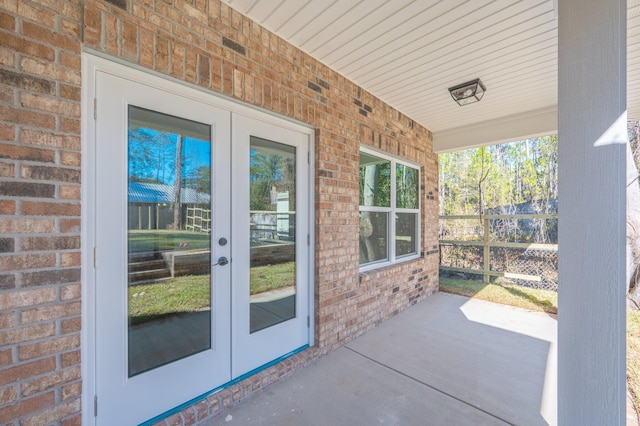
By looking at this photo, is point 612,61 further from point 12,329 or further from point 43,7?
point 12,329

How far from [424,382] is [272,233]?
1.89 m

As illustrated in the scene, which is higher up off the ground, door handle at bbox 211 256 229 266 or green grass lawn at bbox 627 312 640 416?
door handle at bbox 211 256 229 266

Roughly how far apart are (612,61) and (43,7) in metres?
2.63

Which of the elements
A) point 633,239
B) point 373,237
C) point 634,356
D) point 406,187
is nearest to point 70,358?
point 373,237

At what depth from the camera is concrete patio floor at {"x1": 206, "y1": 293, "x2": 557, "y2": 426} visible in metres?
2.03

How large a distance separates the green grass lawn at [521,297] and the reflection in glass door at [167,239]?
4.15 meters

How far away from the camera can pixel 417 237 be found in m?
4.81

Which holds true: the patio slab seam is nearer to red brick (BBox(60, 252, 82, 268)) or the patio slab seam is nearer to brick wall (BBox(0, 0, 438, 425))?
brick wall (BBox(0, 0, 438, 425))

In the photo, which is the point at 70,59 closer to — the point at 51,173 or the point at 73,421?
A: the point at 51,173

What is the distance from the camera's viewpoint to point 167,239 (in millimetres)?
1895

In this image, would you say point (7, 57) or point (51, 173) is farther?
point (51, 173)

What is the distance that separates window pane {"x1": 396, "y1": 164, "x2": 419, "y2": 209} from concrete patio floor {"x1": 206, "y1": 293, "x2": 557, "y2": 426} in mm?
1850

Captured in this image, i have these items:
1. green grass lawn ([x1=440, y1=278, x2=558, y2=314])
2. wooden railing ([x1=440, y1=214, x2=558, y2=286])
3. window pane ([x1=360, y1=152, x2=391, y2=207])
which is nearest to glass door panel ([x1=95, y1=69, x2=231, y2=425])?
window pane ([x1=360, y1=152, x2=391, y2=207])

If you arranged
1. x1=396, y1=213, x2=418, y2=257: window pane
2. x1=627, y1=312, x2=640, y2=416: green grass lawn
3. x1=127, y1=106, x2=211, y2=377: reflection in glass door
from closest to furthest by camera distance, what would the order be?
x1=127, y1=106, x2=211, y2=377: reflection in glass door
x1=627, y1=312, x2=640, y2=416: green grass lawn
x1=396, y1=213, x2=418, y2=257: window pane
